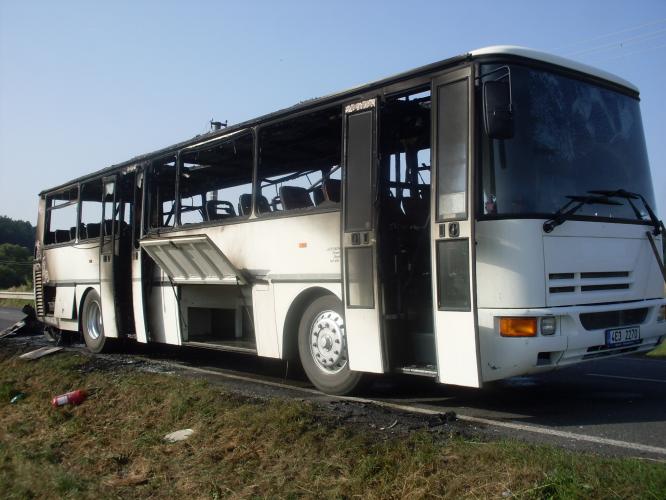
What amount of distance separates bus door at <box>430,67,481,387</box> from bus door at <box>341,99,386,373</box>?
2.40ft

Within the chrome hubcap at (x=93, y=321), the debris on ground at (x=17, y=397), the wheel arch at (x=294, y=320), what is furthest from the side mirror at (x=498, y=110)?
the chrome hubcap at (x=93, y=321)

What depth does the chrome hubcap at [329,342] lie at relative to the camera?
737 cm

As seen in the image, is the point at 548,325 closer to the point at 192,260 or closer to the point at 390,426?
the point at 390,426

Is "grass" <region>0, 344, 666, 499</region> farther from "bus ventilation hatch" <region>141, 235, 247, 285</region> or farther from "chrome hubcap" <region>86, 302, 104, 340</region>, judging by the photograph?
"chrome hubcap" <region>86, 302, 104, 340</region>

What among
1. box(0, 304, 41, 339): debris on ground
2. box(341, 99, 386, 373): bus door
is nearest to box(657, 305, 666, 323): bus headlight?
box(341, 99, 386, 373): bus door

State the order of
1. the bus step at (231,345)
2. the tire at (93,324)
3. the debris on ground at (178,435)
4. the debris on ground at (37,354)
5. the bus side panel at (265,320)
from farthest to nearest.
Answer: the tire at (93,324) < the debris on ground at (37,354) < the bus step at (231,345) < the bus side panel at (265,320) < the debris on ground at (178,435)

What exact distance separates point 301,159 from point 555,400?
4280 mm

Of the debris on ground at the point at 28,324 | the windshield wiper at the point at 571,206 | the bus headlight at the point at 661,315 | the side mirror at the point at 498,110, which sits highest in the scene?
the side mirror at the point at 498,110

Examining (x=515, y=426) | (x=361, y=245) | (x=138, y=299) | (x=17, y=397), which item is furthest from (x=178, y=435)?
(x=138, y=299)

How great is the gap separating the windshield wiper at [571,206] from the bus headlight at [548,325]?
2.45 ft

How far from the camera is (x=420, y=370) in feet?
20.9

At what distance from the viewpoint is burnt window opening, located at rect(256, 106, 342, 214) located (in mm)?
7871

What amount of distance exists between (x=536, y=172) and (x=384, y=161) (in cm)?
157

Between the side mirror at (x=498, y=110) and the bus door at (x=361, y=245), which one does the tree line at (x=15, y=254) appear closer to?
the bus door at (x=361, y=245)
